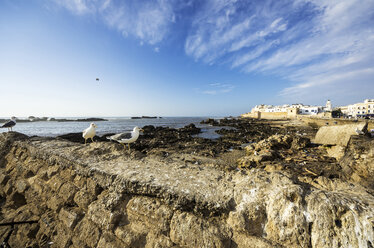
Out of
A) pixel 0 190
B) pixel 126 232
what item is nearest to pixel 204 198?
pixel 126 232

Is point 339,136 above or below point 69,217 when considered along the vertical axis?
above

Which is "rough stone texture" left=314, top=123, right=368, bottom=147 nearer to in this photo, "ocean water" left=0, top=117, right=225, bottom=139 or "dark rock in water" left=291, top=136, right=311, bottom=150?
"dark rock in water" left=291, top=136, right=311, bottom=150

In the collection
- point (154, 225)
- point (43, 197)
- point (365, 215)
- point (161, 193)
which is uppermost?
point (365, 215)

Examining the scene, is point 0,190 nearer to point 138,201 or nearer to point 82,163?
point 82,163

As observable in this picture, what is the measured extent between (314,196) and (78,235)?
153 inches

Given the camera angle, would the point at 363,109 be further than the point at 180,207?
Yes

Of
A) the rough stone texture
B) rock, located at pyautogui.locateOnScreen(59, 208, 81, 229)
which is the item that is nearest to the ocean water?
the rough stone texture

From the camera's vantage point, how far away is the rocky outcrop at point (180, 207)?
1.64 metres

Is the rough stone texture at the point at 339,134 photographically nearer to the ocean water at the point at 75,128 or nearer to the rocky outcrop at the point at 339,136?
the rocky outcrop at the point at 339,136

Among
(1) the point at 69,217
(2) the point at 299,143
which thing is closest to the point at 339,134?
(2) the point at 299,143

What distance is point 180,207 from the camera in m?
2.14

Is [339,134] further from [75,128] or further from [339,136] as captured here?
[75,128]

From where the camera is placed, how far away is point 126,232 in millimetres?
2221

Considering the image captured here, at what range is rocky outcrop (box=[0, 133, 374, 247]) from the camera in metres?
1.64
